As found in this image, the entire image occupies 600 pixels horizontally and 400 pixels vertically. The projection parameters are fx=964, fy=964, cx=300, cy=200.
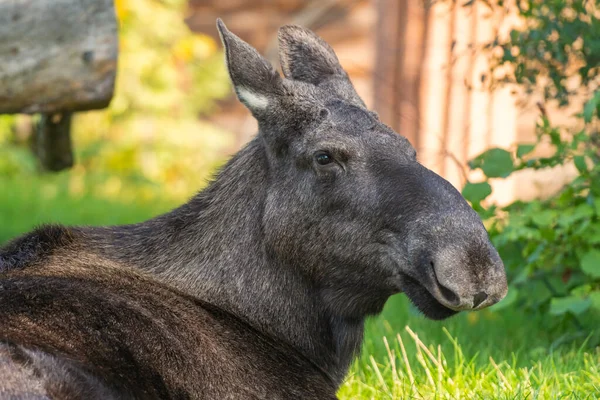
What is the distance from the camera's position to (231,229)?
4469 mm

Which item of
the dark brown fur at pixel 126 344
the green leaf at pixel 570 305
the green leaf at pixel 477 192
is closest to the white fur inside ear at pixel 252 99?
the dark brown fur at pixel 126 344

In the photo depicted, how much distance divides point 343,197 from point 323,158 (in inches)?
7.7

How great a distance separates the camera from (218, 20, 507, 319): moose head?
13.0 ft

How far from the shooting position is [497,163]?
18.5 feet

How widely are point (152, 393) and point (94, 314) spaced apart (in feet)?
1.33

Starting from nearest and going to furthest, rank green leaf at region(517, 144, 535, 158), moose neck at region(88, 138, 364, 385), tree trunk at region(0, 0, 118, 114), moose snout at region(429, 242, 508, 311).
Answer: moose snout at region(429, 242, 508, 311) < moose neck at region(88, 138, 364, 385) < green leaf at region(517, 144, 535, 158) < tree trunk at region(0, 0, 118, 114)

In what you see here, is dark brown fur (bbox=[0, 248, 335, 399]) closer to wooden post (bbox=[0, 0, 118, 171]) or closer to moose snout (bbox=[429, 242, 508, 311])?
moose snout (bbox=[429, 242, 508, 311])

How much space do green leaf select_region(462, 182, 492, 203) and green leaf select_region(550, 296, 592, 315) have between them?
0.71 meters

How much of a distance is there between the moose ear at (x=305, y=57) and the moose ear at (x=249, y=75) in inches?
21.1

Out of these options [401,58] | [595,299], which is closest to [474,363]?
[595,299]

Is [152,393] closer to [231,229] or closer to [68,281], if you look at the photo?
[68,281]

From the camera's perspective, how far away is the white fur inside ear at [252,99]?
169 inches

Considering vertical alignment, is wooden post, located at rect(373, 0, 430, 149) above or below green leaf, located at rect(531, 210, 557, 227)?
above

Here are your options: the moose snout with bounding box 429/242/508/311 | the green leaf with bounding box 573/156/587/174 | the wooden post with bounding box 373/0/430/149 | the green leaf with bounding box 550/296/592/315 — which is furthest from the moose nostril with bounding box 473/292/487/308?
the wooden post with bounding box 373/0/430/149
